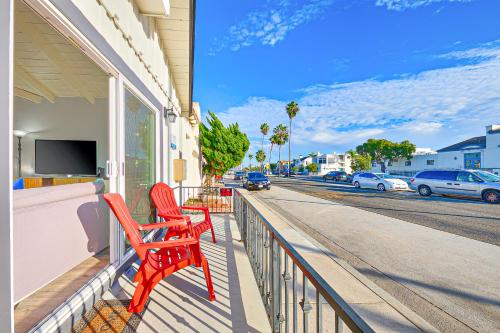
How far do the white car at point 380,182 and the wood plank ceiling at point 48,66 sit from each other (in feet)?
61.8

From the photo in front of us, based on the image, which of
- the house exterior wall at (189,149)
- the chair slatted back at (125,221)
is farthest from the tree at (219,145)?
the chair slatted back at (125,221)

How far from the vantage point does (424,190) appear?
1461 cm

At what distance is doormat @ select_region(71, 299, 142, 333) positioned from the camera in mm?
2115

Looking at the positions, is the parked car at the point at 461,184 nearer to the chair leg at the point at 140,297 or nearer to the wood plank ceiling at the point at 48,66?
the chair leg at the point at 140,297

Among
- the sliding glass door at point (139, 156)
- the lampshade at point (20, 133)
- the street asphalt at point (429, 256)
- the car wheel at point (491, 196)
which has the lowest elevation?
the street asphalt at point (429, 256)

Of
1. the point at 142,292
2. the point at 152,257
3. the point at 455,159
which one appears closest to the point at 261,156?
the point at 455,159

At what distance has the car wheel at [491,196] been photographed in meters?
11.4

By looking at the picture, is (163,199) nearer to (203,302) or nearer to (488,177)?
(203,302)

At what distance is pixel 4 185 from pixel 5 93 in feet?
1.80

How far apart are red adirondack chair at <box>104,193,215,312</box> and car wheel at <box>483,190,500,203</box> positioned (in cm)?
1527

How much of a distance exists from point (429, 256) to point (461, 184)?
1185 cm

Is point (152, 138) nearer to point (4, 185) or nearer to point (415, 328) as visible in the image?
point (4, 185)

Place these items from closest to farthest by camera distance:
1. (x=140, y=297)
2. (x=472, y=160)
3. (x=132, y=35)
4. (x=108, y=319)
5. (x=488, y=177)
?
(x=108, y=319), (x=140, y=297), (x=132, y=35), (x=488, y=177), (x=472, y=160)

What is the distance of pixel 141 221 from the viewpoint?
434 centimetres
